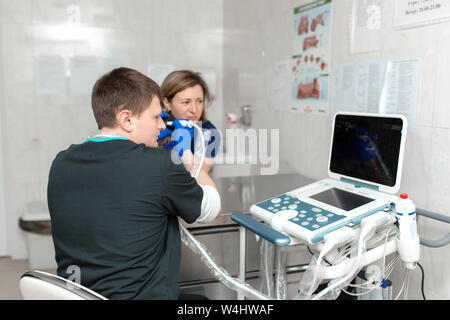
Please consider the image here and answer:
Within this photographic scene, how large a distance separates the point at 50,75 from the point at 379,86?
2.49 meters

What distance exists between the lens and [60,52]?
310cm

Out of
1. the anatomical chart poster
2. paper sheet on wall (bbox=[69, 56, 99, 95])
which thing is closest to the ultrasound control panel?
the anatomical chart poster

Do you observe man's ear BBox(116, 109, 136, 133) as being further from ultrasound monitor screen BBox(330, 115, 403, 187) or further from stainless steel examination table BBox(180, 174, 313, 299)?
ultrasound monitor screen BBox(330, 115, 403, 187)

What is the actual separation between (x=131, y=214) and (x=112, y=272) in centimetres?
16

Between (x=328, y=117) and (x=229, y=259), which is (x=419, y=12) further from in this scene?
(x=229, y=259)

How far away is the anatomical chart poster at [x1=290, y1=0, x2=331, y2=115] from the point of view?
201 centimetres

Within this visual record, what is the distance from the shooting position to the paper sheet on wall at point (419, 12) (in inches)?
52.7

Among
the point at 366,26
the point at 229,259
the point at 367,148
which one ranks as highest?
the point at 366,26

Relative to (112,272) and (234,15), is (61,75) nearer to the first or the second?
(234,15)

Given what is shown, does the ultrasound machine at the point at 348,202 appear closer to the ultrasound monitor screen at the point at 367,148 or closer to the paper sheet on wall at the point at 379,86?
the ultrasound monitor screen at the point at 367,148

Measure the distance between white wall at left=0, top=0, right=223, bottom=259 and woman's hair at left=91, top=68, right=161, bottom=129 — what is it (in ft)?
7.21

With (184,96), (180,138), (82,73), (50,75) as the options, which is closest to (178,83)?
(184,96)

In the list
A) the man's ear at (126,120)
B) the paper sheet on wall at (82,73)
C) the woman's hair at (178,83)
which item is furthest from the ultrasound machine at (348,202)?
the paper sheet on wall at (82,73)

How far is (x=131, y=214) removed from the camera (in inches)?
40.9
